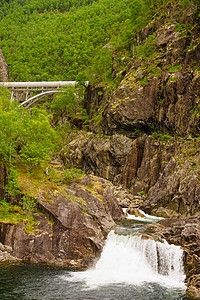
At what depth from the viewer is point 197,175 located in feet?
126

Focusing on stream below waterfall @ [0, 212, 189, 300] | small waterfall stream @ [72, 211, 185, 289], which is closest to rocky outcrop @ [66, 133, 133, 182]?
stream below waterfall @ [0, 212, 189, 300]

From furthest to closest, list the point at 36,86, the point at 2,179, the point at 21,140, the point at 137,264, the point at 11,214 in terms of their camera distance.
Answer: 1. the point at 36,86
2. the point at 21,140
3. the point at 2,179
4. the point at 11,214
5. the point at 137,264

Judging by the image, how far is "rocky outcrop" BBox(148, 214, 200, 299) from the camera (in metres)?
21.0

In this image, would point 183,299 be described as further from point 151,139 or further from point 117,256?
point 151,139

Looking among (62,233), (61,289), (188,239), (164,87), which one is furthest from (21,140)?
(164,87)

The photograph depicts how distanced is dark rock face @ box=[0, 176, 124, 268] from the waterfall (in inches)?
52.4

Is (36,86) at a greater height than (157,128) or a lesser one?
greater

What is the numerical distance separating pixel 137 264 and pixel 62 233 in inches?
274

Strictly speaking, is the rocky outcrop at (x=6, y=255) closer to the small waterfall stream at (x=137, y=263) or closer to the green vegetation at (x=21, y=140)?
the small waterfall stream at (x=137, y=263)

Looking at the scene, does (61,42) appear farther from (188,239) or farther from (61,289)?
(61,289)

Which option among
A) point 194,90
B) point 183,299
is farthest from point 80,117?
point 183,299

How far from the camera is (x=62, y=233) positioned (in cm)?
2675

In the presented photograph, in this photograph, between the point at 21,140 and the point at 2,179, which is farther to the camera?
the point at 21,140

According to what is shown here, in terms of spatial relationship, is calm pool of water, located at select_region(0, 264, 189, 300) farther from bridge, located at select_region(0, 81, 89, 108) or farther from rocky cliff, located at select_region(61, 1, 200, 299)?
bridge, located at select_region(0, 81, 89, 108)
